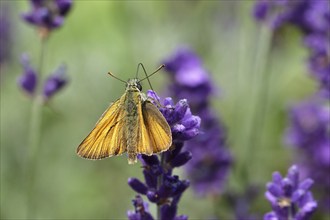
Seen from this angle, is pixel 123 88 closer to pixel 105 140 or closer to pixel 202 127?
pixel 202 127

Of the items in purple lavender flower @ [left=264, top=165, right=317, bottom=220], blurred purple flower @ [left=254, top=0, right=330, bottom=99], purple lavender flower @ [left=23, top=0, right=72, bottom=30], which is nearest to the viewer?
purple lavender flower @ [left=264, top=165, right=317, bottom=220]

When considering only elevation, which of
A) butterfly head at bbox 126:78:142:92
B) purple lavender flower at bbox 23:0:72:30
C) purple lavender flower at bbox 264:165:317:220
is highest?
purple lavender flower at bbox 23:0:72:30

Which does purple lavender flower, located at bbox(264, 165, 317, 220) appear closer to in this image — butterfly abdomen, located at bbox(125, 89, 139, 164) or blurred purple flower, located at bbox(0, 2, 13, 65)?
butterfly abdomen, located at bbox(125, 89, 139, 164)

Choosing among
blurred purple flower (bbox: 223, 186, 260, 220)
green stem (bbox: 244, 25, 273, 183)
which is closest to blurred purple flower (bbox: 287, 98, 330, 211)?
green stem (bbox: 244, 25, 273, 183)

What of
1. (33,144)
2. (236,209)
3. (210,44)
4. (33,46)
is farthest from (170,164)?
(33,46)

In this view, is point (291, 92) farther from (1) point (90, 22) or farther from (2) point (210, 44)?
(1) point (90, 22)

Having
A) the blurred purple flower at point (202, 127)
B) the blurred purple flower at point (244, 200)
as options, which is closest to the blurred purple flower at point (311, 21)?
the blurred purple flower at point (202, 127)
